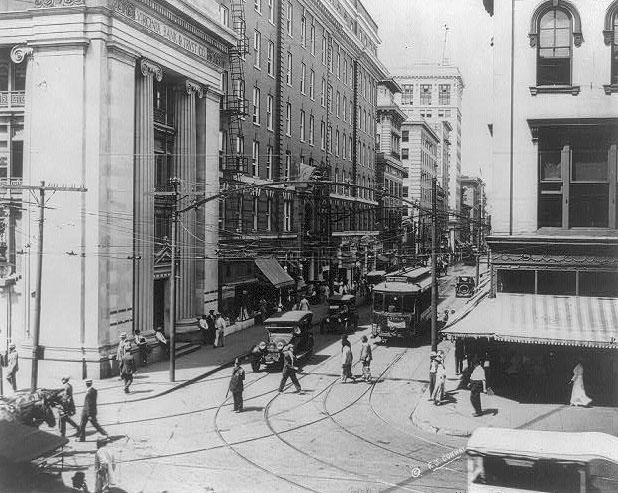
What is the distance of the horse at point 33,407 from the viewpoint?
15.8 m

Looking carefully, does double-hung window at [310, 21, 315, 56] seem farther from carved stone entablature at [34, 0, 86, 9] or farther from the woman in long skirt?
the woman in long skirt

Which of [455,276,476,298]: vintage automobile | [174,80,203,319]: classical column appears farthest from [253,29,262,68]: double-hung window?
[455,276,476,298]: vintage automobile

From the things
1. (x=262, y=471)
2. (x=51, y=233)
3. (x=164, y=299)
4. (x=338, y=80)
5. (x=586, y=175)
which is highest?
(x=338, y=80)

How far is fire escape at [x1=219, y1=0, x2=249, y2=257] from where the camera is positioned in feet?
119

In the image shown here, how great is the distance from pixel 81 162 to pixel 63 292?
15.8 ft

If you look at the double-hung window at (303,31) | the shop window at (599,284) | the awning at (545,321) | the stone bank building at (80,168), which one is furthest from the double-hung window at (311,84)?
the shop window at (599,284)

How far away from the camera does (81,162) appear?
24.2 meters

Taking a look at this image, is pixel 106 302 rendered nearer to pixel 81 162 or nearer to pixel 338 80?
pixel 81 162

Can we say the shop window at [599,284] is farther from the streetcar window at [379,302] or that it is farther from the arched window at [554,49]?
the streetcar window at [379,302]

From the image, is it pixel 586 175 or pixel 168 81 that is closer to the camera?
pixel 586 175

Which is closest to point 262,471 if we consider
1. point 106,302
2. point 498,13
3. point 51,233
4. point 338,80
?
point 106,302

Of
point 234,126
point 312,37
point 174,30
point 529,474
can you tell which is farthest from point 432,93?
point 529,474

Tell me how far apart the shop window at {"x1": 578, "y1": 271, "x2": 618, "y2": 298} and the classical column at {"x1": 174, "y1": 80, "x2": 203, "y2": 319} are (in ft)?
57.2

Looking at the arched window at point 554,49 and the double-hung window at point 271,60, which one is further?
the double-hung window at point 271,60
